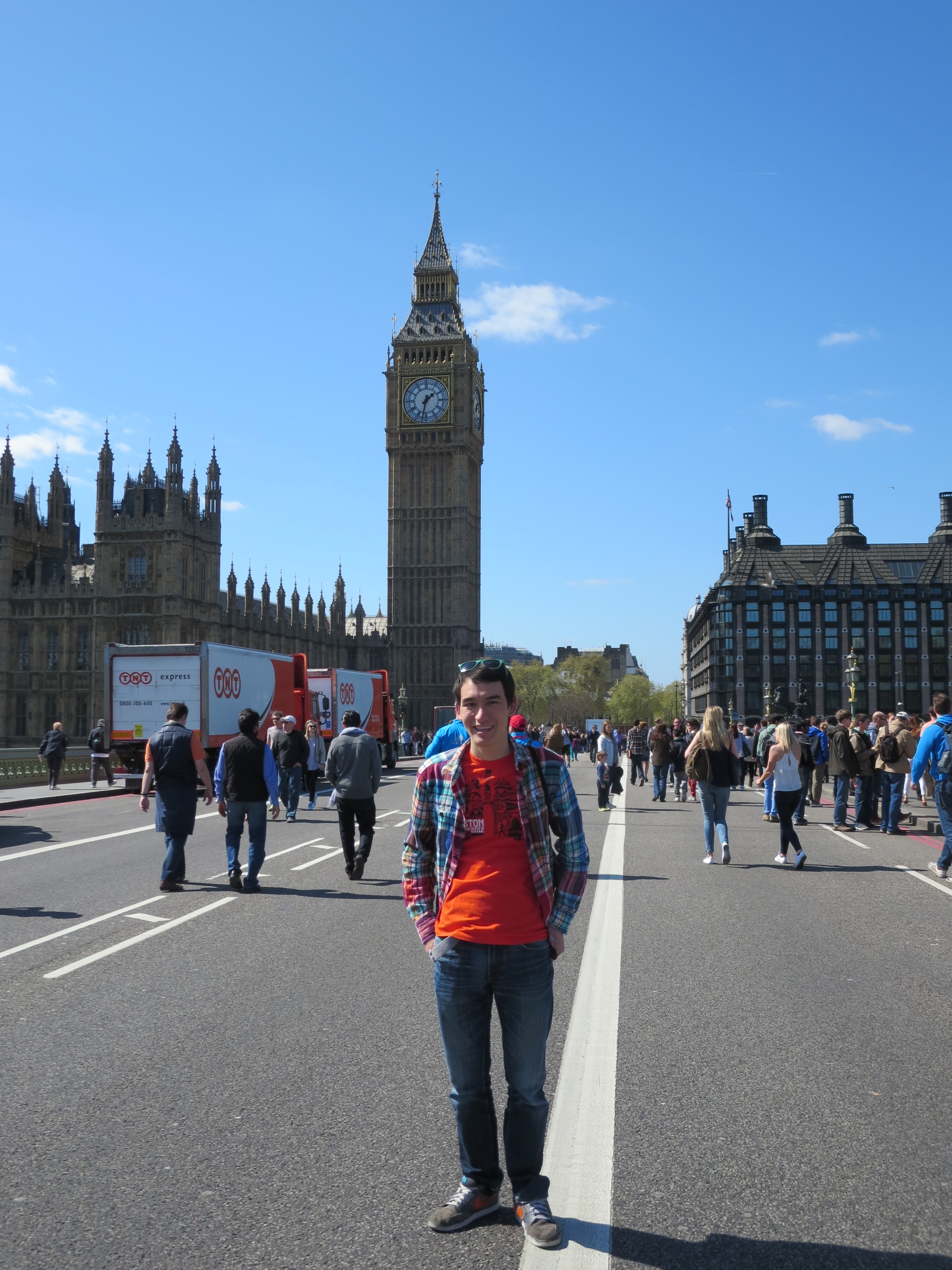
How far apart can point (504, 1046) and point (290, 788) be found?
53.4ft

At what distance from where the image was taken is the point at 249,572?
7994 cm

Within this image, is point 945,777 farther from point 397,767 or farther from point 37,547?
point 37,547

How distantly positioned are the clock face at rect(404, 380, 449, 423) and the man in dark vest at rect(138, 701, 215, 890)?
89.7 m

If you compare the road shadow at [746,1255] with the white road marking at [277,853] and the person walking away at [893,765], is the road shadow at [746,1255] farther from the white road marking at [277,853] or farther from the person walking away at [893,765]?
the person walking away at [893,765]

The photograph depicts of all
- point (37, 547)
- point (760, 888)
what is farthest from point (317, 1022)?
point (37, 547)

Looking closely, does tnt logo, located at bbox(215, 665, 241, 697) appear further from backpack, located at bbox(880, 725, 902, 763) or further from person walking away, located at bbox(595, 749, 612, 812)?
backpack, located at bbox(880, 725, 902, 763)

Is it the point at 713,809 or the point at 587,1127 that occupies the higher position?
the point at 713,809

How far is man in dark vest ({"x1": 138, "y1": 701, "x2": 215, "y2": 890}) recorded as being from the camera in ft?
36.0

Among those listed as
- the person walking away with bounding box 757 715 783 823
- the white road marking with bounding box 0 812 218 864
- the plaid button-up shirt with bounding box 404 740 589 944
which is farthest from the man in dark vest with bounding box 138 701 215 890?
the plaid button-up shirt with bounding box 404 740 589 944

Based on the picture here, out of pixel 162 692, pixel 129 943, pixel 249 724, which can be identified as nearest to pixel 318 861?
pixel 249 724

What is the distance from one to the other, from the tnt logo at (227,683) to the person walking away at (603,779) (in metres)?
10.3

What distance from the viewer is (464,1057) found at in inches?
147

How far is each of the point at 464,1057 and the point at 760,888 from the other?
8.15 metres

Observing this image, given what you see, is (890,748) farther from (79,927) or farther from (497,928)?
(497,928)
